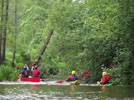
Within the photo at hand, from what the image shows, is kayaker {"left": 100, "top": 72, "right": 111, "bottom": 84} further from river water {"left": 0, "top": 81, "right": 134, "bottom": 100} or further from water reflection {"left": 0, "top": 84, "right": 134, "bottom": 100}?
water reflection {"left": 0, "top": 84, "right": 134, "bottom": 100}

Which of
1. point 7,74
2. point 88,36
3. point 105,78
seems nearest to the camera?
point 105,78

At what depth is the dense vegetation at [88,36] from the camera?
1638 cm

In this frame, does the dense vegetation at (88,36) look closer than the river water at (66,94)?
No

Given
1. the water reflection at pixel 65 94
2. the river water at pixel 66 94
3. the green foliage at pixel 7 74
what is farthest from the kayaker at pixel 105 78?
the green foliage at pixel 7 74

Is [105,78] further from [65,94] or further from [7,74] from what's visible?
[7,74]

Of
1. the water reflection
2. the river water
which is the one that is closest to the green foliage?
the river water

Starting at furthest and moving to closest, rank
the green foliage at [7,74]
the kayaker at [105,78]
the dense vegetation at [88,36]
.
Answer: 1. the green foliage at [7,74]
2. the kayaker at [105,78]
3. the dense vegetation at [88,36]

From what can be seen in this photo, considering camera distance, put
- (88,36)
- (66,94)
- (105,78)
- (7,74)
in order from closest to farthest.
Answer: (66,94) < (105,78) < (88,36) < (7,74)

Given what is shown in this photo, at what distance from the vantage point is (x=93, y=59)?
73.2ft

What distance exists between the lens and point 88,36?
875 inches

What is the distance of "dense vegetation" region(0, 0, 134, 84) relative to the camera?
53.7 ft

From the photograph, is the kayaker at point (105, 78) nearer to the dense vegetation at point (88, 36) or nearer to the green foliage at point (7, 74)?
the dense vegetation at point (88, 36)

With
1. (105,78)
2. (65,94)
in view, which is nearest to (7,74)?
(105,78)

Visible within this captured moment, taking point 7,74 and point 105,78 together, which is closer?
point 105,78
